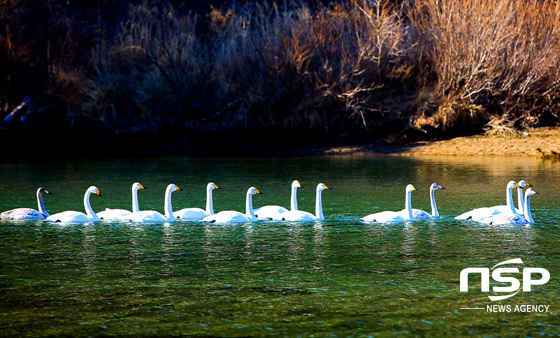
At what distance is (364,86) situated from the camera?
38594 mm

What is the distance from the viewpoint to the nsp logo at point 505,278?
10.5m

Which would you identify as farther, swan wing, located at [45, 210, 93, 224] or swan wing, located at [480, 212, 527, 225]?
swan wing, located at [45, 210, 93, 224]

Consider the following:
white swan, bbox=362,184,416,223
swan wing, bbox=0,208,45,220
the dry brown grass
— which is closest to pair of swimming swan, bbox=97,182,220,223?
swan wing, bbox=0,208,45,220

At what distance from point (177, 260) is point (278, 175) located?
48.5 ft

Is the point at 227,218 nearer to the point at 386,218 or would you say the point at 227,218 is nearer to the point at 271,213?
the point at 271,213

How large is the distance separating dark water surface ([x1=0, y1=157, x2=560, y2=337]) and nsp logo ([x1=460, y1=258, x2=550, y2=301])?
0.13 m

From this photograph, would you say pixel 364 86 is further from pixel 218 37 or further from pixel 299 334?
pixel 299 334

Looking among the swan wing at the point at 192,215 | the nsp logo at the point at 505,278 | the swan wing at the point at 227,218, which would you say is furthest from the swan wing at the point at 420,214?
Answer: the swan wing at the point at 192,215

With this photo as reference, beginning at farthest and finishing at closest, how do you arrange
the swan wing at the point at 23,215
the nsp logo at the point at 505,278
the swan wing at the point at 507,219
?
the swan wing at the point at 23,215
the swan wing at the point at 507,219
the nsp logo at the point at 505,278

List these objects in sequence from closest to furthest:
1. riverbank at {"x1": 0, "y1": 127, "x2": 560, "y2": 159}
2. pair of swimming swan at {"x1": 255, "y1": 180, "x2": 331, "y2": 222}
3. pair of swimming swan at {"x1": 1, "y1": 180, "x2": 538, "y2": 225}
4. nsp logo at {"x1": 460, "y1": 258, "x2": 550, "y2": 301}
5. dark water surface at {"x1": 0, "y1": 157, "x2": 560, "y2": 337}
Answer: dark water surface at {"x1": 0, "y1": 157, "x2": 560, "y2": 337}
nsp logo at {"x1": 460, "y1": 258, "x2": 550, "y2": 301}
pair of swimming swan at {"x1": 1, "y1": 180, "x2": 538, "y2": 225}
pair of swimming swan at {"x1": 255, "y1": 180, "x2": 331, "y2": 222}
riverbank at {"x1": 0, "y1": 127, "x2": 560, "y2": 159}

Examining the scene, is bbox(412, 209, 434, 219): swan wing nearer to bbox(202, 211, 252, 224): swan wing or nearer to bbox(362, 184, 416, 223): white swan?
bbox(362, 184, 416, 223): white swan

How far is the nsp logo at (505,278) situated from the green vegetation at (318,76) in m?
26.0

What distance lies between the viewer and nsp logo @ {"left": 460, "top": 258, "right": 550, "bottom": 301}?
34.3 feet

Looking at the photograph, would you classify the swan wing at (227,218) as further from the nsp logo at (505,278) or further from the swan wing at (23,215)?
the nsp logo at (505,278)
